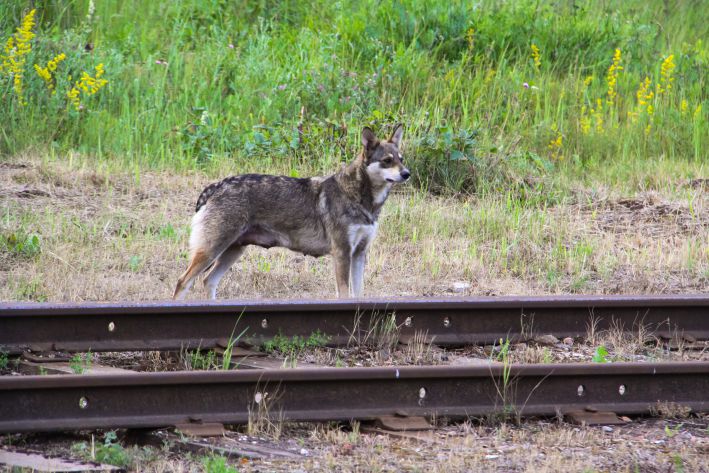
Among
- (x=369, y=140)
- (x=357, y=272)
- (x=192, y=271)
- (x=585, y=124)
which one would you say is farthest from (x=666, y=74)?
(x=192, y=271)

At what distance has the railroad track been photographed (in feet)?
15.1

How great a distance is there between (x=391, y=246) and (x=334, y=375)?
4534mm

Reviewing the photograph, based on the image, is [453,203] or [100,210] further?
[453,203]

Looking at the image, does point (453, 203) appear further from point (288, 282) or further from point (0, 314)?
point (0, 314)

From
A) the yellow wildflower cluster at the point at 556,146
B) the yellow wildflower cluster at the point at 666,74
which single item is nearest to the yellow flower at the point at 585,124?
the yellow wildflower cluster at the point at 556,146

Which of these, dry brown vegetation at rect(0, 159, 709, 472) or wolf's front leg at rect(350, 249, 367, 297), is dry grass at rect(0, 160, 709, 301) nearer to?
dry brown vegetation at rect(0, 159, 709, 472)

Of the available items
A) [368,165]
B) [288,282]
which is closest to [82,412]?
[288,282]

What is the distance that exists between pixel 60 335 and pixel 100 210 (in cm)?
413

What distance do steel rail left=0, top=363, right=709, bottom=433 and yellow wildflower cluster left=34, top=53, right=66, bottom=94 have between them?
7939 mm

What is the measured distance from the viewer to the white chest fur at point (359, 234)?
802 cm

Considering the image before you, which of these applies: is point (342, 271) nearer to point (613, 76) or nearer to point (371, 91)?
point (371, 91)

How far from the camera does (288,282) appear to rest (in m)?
8.23

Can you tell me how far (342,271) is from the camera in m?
7.82

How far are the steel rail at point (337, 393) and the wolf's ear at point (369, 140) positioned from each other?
142 inches
